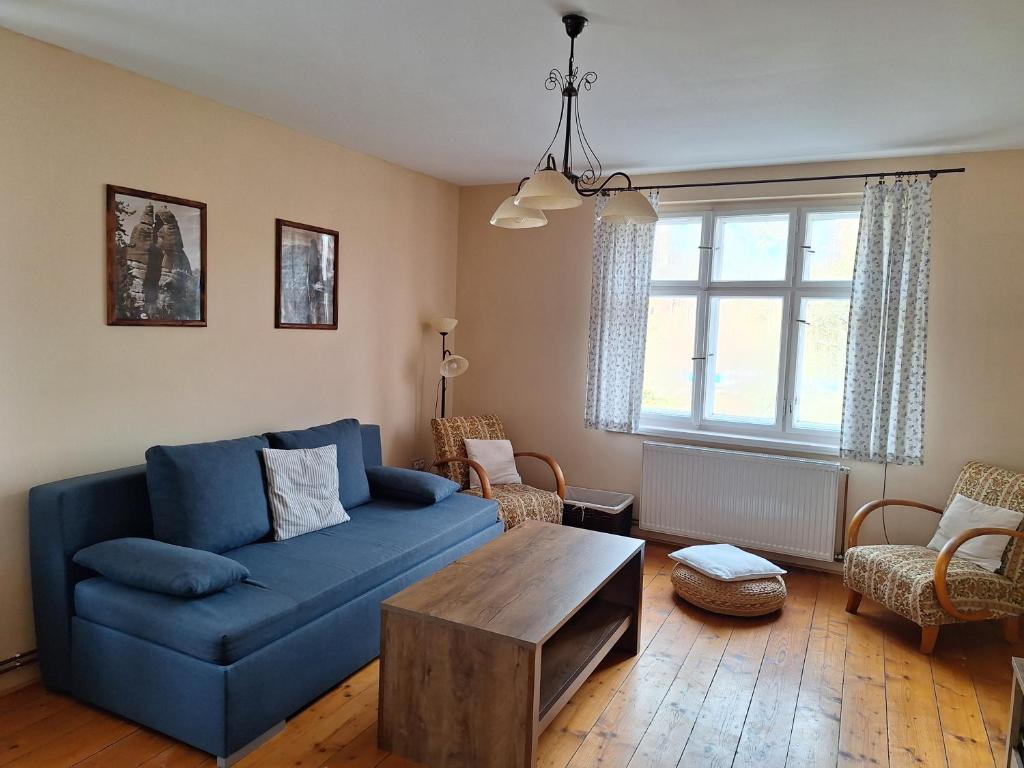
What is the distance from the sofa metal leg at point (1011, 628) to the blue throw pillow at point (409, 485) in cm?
296

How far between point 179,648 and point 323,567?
65 cm

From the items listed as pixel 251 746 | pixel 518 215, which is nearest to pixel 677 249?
pixel 518 215

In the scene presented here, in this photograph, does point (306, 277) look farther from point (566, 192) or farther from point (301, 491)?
point (566, 192)

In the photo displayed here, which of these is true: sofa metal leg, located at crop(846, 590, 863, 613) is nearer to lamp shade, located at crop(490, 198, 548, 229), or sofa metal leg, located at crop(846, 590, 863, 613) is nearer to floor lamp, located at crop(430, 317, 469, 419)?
lamp shade, located at crop(490, 198, 548, 229)

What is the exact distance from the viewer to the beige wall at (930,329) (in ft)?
12.6

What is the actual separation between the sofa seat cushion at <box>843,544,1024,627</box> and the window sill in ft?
2.88

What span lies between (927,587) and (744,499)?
4.28 ft

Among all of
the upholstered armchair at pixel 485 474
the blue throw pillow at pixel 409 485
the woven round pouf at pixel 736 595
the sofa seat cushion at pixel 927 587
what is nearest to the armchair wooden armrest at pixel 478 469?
the upholstered armchair at pixel 485 474

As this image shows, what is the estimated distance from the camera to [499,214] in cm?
282

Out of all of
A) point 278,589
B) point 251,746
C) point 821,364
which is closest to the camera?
point 251,746

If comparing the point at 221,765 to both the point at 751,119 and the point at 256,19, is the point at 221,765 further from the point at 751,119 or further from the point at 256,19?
the point at 751,119

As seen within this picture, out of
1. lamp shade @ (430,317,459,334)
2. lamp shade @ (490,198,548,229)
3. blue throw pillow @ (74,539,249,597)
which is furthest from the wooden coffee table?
lamp shade @ (430,317,459,334)

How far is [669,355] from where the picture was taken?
4.79 m

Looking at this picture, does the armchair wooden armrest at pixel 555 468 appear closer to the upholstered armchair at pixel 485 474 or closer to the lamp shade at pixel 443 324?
the upholstered armchair at pixel 485 474
